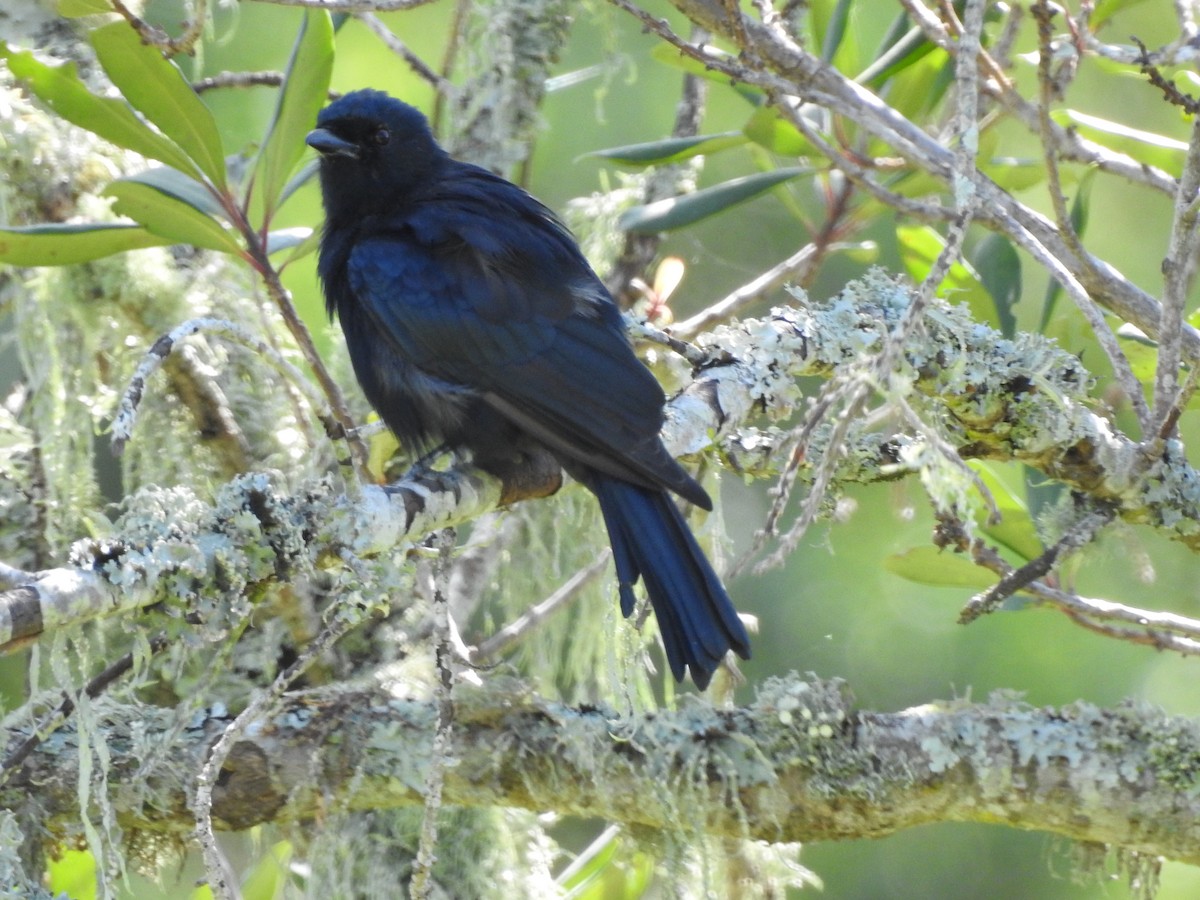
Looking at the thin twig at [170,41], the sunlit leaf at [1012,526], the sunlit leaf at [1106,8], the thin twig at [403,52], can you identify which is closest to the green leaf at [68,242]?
the thin twig at [170,41]

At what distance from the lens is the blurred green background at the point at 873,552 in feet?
22.1

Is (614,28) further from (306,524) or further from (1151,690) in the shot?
(1151,690)

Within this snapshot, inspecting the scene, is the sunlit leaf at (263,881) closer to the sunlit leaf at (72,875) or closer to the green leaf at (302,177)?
the sunlit leaf at (72,875)

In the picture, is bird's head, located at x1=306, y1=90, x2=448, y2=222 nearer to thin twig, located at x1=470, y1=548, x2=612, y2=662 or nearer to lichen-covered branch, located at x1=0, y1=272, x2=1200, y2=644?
lichen-covered branch, located at x1=0, y1=272, x2=1200, y2=644

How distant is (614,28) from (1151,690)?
425 centimetres

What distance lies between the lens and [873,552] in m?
7.38

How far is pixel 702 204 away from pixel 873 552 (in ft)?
12.7

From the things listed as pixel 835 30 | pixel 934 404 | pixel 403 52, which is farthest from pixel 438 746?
pixel 403 52

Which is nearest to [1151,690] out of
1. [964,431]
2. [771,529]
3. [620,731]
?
[964,431]

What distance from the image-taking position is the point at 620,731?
2.99 metres

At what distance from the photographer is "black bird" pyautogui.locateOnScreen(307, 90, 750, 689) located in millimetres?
3051

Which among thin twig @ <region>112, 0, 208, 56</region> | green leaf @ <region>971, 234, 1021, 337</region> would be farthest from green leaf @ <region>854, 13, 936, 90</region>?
thin twig @ <region>112, 0, 208, 56</region>

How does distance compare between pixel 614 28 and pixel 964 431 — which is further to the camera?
pixel 614 28

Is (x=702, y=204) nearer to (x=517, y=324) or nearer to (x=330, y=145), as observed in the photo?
(x=517, y=324)
